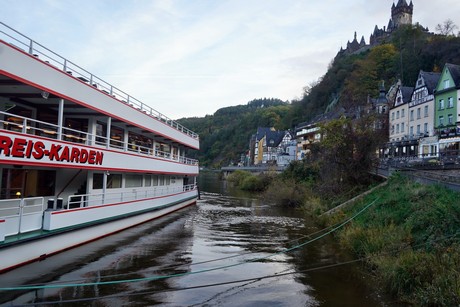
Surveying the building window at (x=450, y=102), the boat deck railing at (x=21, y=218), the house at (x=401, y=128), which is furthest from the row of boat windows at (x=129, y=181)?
the house at (x=401, y=128)

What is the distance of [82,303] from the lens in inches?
327

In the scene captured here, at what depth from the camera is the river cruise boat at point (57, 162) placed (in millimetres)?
10617

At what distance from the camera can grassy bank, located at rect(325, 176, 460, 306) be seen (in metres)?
8.47

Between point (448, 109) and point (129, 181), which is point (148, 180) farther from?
point (448, 109)

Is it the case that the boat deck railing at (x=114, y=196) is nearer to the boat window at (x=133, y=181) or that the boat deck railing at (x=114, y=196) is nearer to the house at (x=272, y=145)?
the boat window at (x=133, y=181)

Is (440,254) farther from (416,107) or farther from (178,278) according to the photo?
(416,107)

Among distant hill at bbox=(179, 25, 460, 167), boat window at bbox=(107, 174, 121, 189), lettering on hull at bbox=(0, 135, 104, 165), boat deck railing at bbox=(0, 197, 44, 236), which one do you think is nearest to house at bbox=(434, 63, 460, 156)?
distant hill at bbox=(179, 25, 460, 167)

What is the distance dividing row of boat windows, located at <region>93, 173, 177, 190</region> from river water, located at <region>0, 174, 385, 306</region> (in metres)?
2.67

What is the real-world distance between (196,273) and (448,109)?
37590 millimetres

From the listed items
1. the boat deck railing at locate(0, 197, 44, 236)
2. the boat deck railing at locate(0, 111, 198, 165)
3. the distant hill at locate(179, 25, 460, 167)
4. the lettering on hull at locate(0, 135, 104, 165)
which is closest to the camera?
the lettering on hull at locate(0, 135, 104, 165)

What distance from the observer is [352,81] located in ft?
271

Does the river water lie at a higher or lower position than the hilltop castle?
lower

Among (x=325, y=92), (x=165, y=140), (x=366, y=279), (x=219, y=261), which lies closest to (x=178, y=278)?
(x=219, y=261)

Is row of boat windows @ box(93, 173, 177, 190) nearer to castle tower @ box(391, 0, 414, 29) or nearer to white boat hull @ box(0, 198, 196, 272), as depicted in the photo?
white boat hull @ box(0, 198, 196, 272)
